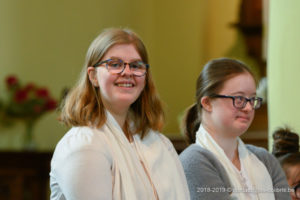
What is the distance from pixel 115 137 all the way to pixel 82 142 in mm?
180

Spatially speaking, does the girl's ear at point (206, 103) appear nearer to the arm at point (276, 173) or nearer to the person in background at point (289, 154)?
the arm at point (276, 173)

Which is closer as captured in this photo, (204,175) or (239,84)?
(204,175)

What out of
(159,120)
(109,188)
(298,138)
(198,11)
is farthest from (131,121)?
(198,11)

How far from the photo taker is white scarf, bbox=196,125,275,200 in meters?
2.15

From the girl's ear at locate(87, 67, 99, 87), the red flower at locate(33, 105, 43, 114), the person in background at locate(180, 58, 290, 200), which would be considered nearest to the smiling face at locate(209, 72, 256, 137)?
the person in background at locate(180, 58, 290, 200)

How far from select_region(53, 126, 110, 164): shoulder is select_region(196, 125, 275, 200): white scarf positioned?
0.56 metres

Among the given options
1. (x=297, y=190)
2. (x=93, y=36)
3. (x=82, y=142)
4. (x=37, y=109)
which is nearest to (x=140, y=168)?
(x=82, y=142)

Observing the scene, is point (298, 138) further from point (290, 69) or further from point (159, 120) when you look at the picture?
point (159, 120)

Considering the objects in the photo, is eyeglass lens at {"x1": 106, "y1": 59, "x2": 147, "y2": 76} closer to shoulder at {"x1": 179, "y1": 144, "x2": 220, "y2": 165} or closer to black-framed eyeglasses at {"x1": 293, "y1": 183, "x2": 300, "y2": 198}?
shoulder at {"x1": 179, "y1": 144, "x2": 220, "y2": 165}

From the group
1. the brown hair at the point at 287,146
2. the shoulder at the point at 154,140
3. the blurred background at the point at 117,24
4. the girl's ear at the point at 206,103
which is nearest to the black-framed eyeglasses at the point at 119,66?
the shoulder at the point at 154,140

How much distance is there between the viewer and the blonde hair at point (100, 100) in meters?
1.93

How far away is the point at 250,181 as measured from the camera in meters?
2.21

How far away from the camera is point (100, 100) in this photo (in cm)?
200

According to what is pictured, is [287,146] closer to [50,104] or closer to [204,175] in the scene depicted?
[204,175]
